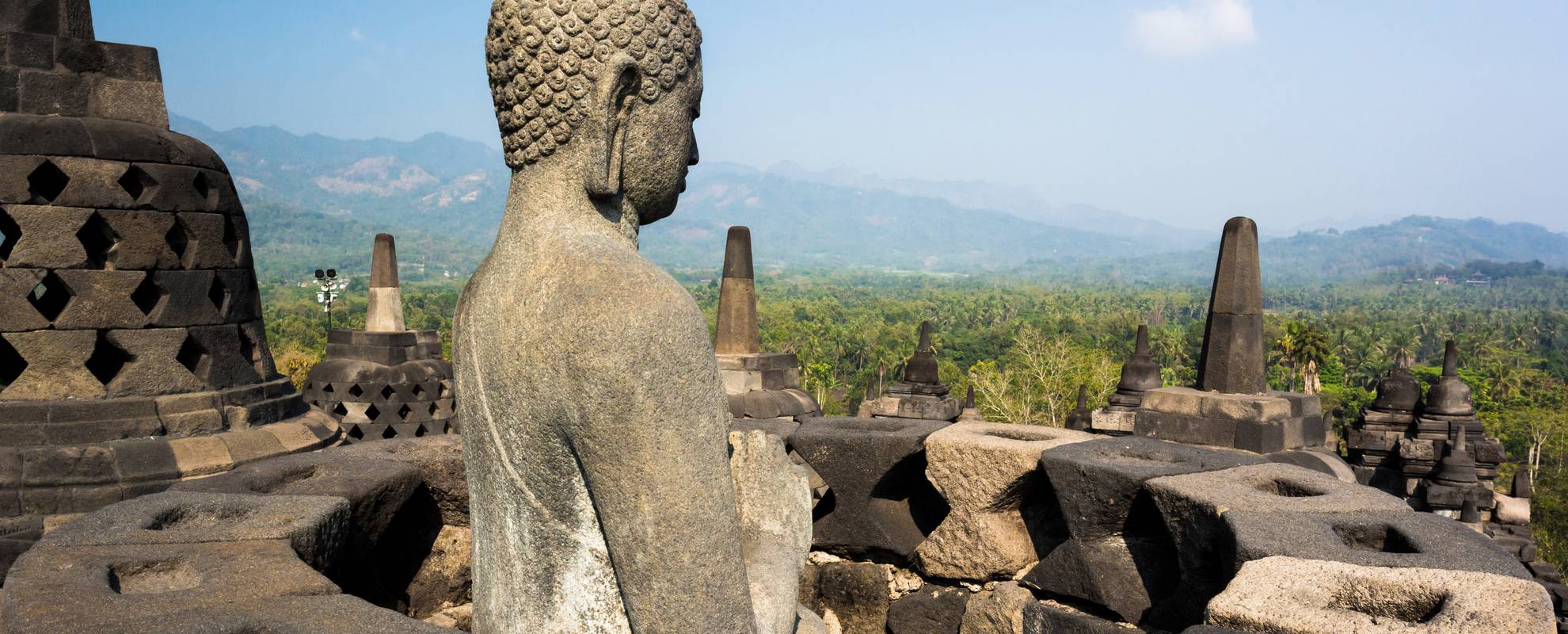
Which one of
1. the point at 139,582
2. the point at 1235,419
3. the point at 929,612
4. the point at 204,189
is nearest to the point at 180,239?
the point at 204,189

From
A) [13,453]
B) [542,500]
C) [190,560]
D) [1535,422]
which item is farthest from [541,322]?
[1535,422]

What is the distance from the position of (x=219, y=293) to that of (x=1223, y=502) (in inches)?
209

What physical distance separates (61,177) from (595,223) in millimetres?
4641

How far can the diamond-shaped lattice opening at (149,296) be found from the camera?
205 inches

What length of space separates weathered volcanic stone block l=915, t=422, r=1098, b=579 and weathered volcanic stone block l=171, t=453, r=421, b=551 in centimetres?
204

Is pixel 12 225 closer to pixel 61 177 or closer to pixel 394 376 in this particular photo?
pixel 61 177

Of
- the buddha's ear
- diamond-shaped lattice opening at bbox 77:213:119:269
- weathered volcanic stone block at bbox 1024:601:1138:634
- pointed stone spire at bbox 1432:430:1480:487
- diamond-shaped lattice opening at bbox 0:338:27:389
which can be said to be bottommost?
pointed stone spire at bbox 1432:430:1480:487

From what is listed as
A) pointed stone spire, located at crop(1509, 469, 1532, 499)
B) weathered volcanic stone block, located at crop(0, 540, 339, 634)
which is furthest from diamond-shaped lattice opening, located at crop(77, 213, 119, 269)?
pointed stone spire, located at crop(1509, 469, 1532, 499)

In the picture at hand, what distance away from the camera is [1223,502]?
114 inches

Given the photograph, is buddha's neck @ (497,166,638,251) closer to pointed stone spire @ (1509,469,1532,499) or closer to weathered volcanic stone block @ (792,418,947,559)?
weathered volcanic stone block @ (792,418,947,559)

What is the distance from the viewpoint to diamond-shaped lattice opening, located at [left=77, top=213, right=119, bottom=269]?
199 inches

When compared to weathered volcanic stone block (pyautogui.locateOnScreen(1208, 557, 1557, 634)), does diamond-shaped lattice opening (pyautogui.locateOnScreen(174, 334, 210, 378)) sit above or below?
above

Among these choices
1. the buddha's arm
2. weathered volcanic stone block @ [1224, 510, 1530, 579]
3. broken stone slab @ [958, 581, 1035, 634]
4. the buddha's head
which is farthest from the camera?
broken stone slab @ [958, 581, 1035, 634]

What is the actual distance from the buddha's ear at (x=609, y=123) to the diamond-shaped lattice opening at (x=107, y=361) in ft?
15.0
